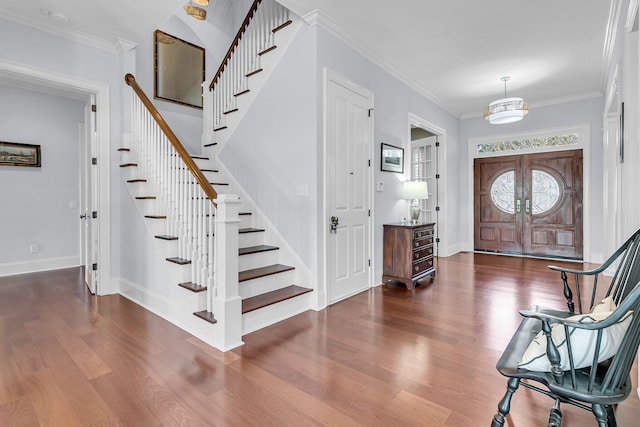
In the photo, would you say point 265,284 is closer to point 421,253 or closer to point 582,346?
point 421,253

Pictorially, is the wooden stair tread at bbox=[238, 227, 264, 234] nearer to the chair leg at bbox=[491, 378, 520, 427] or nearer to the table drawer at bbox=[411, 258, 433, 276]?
the table drawer at bbox=[411, 258, 433, 276]

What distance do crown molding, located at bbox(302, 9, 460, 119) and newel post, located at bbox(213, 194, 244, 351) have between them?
2.07m

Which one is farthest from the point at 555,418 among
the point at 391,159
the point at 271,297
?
the point at 391,159

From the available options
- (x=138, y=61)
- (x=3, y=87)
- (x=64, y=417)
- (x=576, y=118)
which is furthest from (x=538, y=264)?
(x=3, y=87)

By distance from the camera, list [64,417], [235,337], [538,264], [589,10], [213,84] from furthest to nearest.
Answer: [538,264], [213,84], [589,10], [235,337], [64,417]

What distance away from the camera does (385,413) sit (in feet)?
5.57

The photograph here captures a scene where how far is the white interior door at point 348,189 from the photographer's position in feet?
11.3

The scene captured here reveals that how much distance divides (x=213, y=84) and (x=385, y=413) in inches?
178

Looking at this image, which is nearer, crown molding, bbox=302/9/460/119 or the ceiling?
the ceiling

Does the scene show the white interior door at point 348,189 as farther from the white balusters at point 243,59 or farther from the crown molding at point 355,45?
the white balusters at point 243,59

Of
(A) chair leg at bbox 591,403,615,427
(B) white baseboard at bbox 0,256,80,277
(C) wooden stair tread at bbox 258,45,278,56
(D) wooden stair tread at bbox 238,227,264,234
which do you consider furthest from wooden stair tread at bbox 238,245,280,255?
(B) white baseboard at bbox 0,256,80,277

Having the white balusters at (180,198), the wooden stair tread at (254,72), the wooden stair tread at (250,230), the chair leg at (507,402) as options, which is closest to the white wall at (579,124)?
the wooden stair tread at (254,72)

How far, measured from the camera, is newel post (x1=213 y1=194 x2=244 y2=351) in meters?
2.42

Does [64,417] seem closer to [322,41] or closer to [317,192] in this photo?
[317,192]
